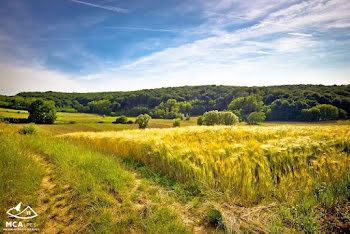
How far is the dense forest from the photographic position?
48594mm

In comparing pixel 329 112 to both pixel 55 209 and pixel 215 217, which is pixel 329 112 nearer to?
pixel 215 217

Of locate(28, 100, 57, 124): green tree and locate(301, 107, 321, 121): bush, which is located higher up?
locate(28, 100, 57, 124): green tree

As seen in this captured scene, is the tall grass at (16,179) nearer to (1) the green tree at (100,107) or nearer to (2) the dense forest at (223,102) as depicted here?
(2) the dense forest at (223,102)

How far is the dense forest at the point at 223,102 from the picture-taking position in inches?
1913

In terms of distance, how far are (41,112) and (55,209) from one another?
53629 mm

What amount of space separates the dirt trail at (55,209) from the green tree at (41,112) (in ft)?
171

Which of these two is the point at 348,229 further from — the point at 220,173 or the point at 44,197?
the point at 44,197

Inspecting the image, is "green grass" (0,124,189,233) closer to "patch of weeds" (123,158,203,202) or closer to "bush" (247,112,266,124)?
"patch of weeds" (123,158,203,202)

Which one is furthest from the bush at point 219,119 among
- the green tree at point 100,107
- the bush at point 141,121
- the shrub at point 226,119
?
the green tree at point 100,107

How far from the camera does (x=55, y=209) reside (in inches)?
126

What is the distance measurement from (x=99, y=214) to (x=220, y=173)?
2.40 m

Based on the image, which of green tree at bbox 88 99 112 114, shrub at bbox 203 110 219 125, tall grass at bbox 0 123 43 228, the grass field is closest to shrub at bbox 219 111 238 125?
shrub at bbox 203 110 219 125

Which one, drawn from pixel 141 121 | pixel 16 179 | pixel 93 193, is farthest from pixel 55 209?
pixel 141 121

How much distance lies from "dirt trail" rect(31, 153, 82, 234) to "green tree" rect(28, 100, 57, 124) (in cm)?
5207
